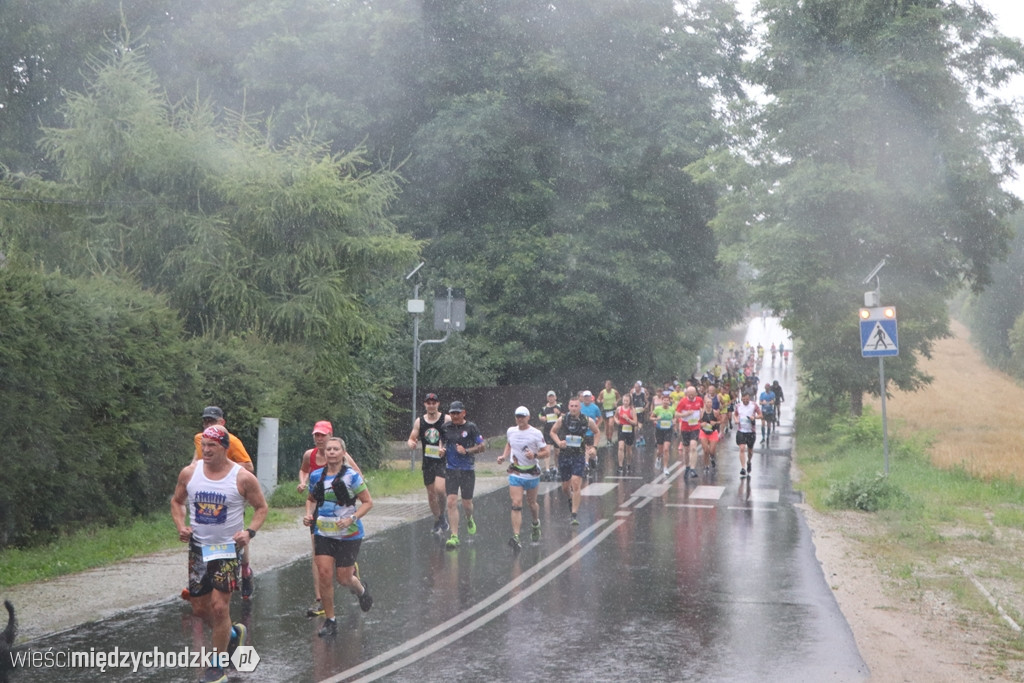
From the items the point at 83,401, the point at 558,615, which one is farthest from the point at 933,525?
the point at 83,401

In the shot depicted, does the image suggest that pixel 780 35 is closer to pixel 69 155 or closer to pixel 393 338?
pixel 393 338

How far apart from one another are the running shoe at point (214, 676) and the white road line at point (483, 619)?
733 mm

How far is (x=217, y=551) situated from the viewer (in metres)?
7.62

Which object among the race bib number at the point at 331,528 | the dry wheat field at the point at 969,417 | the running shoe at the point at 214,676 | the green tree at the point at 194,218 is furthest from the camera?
the dry wheat field at the point at 969,417

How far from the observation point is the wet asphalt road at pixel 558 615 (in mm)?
8180

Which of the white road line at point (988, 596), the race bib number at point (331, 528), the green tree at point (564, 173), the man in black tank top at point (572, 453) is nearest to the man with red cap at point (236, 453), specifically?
the race bib number at point (331, 528)

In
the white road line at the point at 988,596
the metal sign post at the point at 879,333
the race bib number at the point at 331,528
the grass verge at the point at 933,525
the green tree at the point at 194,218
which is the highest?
the green tree at the point at 194,218

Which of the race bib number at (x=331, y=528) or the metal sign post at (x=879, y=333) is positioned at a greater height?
the metal sign post at (x=879, y=333)

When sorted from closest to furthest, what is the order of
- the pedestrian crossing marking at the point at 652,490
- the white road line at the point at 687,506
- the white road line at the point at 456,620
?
the white road line at the point at 456,620 < the white road line at the point at 687,506 < the pedestrian crossing marking at the point at 652,490

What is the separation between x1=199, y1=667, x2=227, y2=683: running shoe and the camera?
737cm

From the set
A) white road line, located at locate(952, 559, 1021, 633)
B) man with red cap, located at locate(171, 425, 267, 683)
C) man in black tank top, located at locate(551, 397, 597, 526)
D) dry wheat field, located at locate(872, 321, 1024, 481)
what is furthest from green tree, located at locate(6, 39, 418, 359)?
dry wheat field, located at locate(872, 321, 1024, 481)

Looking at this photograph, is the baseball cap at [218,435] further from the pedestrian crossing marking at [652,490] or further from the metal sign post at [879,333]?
the metal sign post at [879,333]

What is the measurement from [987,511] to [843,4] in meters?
20.1

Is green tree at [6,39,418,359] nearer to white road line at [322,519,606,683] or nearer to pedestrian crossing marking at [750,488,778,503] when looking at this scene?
pedestrian crossing marking at [750,488,778,503]
